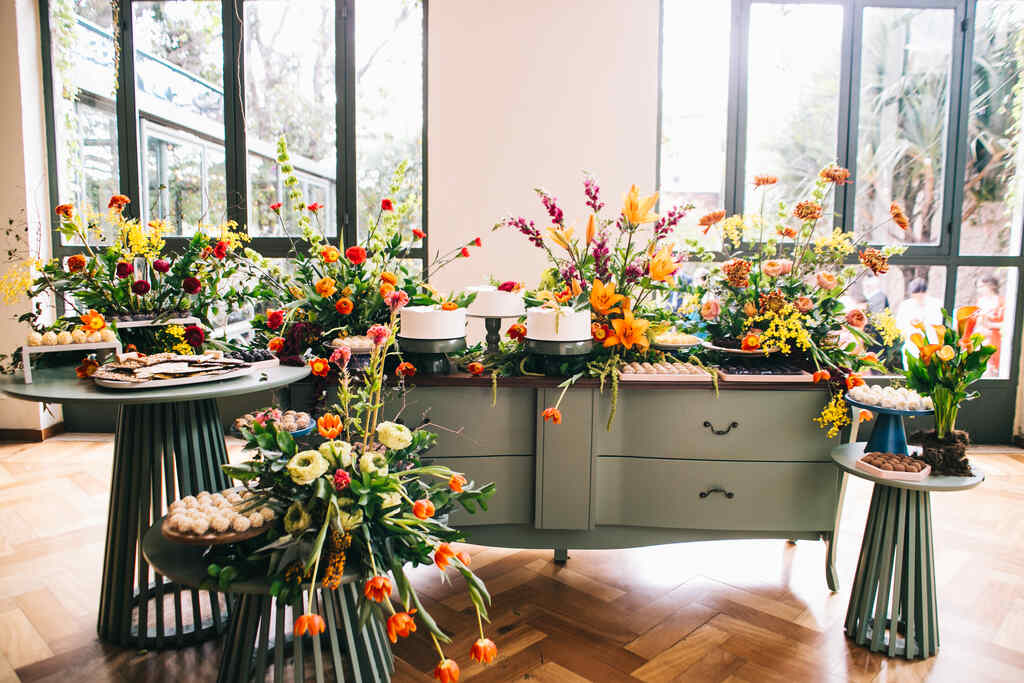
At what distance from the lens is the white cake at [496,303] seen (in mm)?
2484

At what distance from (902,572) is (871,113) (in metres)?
3.22

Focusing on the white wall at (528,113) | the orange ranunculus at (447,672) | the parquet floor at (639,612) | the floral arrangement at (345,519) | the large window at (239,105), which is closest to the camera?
the orange ranunculus at (447,672)

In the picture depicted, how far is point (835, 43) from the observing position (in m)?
4.39

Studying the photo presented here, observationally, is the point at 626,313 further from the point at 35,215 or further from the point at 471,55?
the point at 35,215

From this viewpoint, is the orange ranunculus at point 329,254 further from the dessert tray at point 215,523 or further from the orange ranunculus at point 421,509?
the orange ranunculus at point 421,509

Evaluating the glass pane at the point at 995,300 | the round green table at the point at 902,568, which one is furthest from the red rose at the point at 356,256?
the glass pane at the point at 995,300

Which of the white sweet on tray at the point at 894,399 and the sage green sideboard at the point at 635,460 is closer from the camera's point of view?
the white sweet on tray at the point at 894,399

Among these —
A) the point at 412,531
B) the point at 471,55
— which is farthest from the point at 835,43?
the point at 412,531

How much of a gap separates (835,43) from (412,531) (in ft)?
13.6

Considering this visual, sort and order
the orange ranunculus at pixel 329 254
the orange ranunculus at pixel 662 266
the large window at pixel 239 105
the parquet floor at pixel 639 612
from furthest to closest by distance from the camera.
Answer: the large window at pixel 239 105
the orange ranunculus at pixel 329 254
the orange ranunculus at pixel 662 266
the parquet floor at pixel 639 612

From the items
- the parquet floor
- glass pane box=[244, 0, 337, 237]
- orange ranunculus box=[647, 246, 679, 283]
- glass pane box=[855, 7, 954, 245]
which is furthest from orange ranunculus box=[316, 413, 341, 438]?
glass pane box=[855, 7, 954, 245]

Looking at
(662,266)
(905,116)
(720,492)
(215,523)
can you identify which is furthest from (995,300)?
(215,523)

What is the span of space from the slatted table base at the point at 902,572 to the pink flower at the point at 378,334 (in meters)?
1.58

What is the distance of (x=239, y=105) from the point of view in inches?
177
